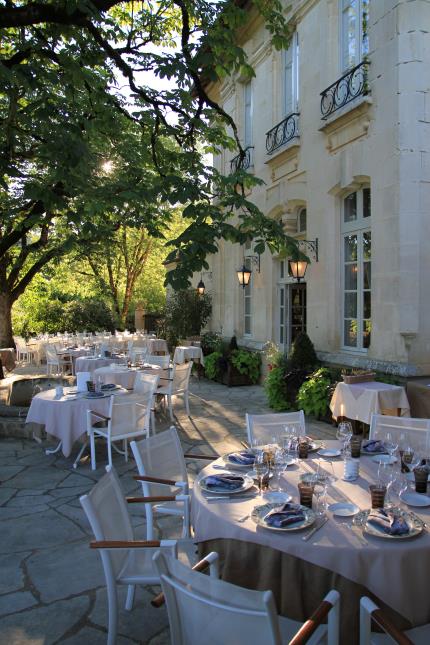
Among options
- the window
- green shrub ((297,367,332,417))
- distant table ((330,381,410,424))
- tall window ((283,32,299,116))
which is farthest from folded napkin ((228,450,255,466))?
tall window ((283,32,299,116))

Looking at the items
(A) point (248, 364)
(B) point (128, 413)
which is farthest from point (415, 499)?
(A) point (248, 364)

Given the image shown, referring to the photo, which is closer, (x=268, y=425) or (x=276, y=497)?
(x=276, y=497)

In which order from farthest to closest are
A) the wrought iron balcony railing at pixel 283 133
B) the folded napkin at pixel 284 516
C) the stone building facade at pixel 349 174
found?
the wrought iron balcony railing at pixel 283 133, the stone building facade at pixel 349 174, the folded napkin at pixel 284 516

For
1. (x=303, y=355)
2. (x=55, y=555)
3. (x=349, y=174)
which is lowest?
(x=55, y=555)

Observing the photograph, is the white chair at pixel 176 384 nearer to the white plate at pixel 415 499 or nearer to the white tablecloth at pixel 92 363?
the white tablecloth at pixel 92 363

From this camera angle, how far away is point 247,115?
1259 centimetres

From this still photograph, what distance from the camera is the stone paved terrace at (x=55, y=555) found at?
2682 mm

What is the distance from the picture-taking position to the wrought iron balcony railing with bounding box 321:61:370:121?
7.37m

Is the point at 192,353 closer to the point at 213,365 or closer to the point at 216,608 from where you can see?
the point at 213,365

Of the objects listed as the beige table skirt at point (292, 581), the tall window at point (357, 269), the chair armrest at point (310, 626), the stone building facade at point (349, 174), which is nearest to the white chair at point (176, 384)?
the stone building facade at point (349, 174)

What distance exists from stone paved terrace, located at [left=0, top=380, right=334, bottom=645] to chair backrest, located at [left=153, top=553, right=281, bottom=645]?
1059 mm

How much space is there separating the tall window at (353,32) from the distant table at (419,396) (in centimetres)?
527

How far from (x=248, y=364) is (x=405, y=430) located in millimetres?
7581

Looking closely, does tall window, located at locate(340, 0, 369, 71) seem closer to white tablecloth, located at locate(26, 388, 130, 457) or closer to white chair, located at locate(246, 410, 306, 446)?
white chair, located at locate(246, 410, 306, 446)
